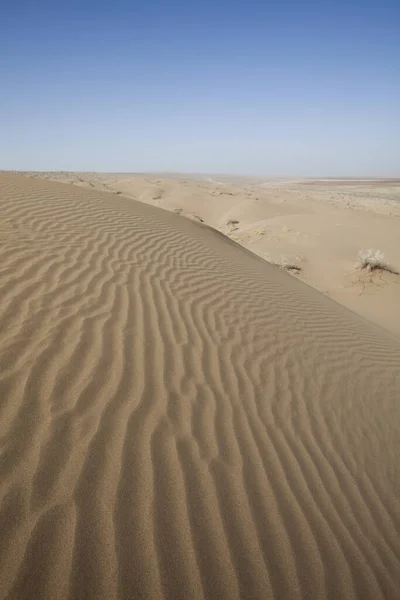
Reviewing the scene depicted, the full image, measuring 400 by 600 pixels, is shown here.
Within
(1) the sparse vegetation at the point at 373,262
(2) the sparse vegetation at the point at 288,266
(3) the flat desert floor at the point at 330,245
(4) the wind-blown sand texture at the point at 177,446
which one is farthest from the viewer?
(2) the sparse vegetation at the point at 288,266

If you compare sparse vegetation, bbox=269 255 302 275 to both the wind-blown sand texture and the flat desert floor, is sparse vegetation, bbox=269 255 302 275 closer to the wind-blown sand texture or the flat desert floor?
the flat desert floor

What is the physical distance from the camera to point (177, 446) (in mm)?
2178

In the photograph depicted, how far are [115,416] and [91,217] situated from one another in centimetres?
526

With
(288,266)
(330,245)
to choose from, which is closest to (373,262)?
(288,266)

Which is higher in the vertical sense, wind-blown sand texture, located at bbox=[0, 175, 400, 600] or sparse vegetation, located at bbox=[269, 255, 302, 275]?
wind-blown sand texture, located at bbox=[0, 175, 400, 600]

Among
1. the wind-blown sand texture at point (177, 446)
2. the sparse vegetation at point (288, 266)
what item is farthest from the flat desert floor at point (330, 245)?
the wind-blown sand texture at point (177, 446)

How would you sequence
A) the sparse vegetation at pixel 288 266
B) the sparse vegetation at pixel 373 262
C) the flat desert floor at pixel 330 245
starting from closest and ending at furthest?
1. the flat desert floor at pixel 330 245
2. the sparse vegetation at pixel 373 262
3. the sparse vegetation at pixel 288 266

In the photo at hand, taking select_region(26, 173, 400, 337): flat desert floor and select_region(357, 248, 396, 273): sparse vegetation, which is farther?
select_region(357, 248, 396, 273): sparse vegetation

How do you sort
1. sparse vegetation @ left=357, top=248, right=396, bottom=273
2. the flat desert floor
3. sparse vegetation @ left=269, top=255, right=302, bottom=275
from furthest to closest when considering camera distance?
sparse vegetation @ left=269, top=255, right=302, bottom=275
sparse vegetation @ left=357, top=248, right=396, bottom=273
the flat desert floor

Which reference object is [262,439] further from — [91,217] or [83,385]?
[91,217]

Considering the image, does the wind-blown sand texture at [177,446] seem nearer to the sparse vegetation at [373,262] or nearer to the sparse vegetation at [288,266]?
the sparse vegetation at [373,262]

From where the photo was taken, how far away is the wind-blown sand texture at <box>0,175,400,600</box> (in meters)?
1.57

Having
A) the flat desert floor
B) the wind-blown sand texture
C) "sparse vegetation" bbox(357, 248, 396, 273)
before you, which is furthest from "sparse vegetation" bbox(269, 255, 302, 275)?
the wind-blown sand texture

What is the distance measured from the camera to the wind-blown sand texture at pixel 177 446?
5.16 ft
